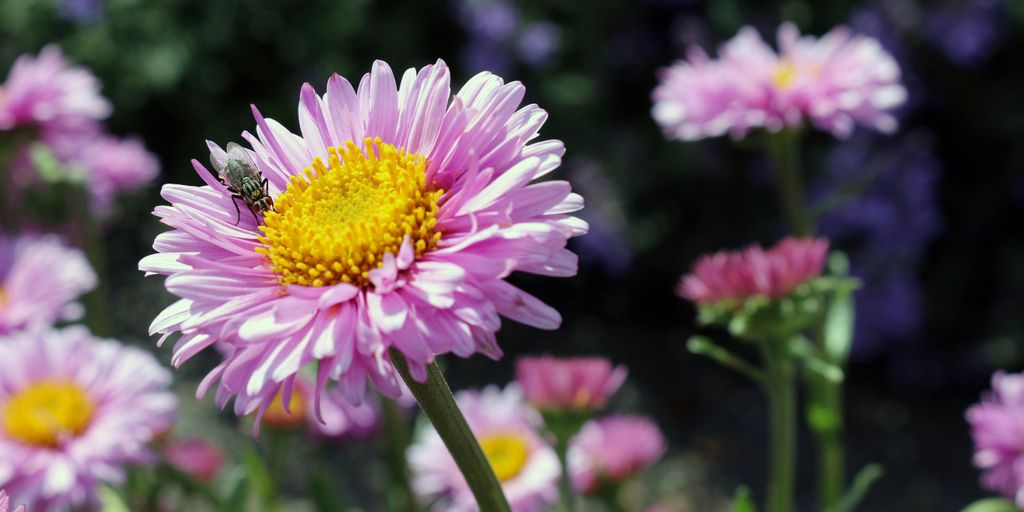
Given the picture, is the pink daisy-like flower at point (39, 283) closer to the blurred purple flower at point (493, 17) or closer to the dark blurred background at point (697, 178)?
the dark blurred background at point (697, 178)

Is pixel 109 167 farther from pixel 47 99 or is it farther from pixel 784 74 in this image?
pixel 784 74

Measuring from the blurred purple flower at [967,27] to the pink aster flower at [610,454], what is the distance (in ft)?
5.71

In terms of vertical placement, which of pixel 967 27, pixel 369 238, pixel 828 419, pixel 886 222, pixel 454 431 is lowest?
pixel 454 431

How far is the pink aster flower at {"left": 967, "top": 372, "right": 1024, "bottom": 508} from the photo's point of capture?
1249 mm

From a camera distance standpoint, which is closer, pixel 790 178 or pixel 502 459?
pixel 790 178

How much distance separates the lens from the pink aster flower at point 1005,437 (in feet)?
4.10

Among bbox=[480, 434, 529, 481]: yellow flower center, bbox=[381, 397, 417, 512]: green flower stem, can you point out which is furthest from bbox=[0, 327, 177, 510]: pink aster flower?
bbox=[480, 434, 529, 481]: yellow flower center

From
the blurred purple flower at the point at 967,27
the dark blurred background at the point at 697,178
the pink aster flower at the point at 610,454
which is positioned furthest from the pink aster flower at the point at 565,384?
the blurred purple flower at the point at 967,27

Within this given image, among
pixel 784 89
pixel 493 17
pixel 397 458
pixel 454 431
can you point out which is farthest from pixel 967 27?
pixel 454 431

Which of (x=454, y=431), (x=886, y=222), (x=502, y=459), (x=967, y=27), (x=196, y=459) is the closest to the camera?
(x=454, y=431)

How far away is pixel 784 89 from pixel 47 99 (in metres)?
1.31

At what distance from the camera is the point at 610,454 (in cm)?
164

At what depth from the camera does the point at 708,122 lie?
1615 millimetres

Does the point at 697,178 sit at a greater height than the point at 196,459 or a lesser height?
greater
